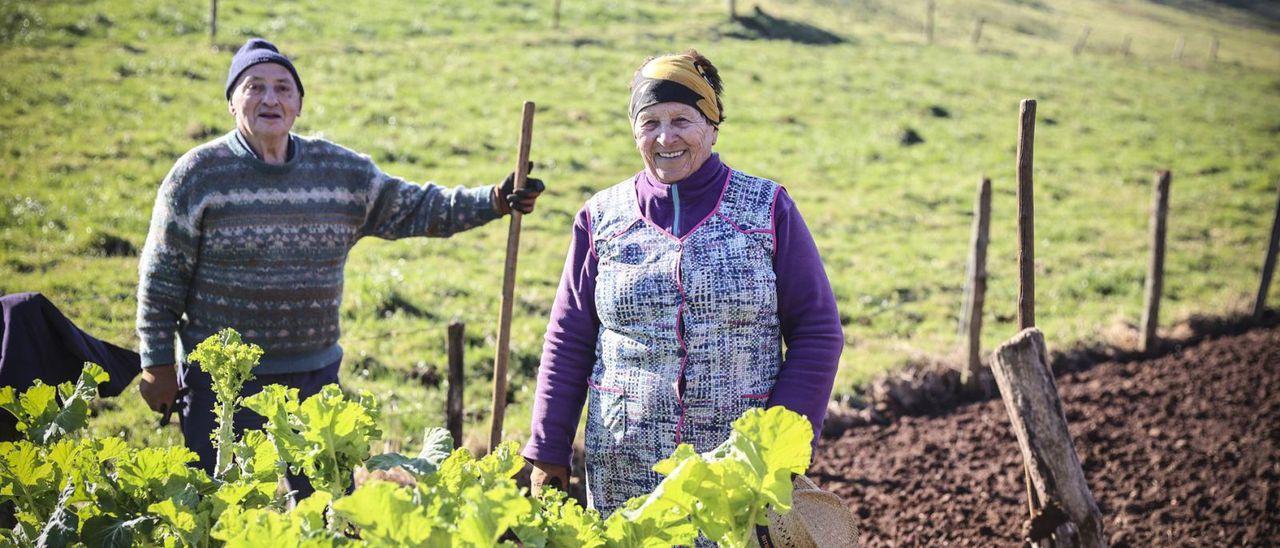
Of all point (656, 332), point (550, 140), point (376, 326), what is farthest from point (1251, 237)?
point (656, 332)

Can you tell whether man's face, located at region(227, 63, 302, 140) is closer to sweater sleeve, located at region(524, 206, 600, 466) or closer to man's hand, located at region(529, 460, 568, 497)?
sweater sleeve, located at region(524, 206, 600, 466)

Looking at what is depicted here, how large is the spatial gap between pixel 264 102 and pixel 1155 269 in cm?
724

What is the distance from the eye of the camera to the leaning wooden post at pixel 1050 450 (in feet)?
11.3

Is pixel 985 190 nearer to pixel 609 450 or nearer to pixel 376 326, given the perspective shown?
pixel 376 326

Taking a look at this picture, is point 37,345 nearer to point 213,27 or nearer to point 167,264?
point 167,264

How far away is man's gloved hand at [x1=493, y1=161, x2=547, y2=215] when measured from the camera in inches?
144

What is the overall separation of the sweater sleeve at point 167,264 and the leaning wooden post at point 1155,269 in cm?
729

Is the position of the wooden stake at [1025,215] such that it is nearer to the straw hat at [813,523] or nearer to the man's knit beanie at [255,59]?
the straw hat at [813,523]

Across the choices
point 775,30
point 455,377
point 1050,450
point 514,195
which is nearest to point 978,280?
point 1050,450

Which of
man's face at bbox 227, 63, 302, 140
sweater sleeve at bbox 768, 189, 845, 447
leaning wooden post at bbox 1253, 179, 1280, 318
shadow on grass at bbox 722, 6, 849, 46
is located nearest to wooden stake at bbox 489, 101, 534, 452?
man's face at bbox 227, 63, 302, 140

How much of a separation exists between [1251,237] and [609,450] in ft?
42.0

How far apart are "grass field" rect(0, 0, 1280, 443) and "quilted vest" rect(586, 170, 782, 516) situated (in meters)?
2.22

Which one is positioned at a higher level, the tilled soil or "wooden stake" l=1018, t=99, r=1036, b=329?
"wooden stake" l=1018, t=99, r=1036, b=329

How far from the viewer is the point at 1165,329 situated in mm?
8555
